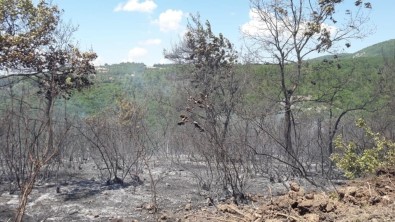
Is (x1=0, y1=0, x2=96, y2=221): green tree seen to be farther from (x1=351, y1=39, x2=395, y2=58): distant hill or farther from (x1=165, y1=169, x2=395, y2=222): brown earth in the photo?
(x1=351, y1=39, x2=395, y2=58): distant hill

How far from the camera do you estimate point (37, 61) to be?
14359mm

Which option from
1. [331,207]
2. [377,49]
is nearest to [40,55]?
[331,207]

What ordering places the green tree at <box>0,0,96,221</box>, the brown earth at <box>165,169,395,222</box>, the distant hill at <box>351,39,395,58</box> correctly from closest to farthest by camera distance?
the brown earth at <box>165,169,395,222</box> < the green tree at <box>0,0,96,221</box> < the distant hill at <box>351,39,395,58</box>

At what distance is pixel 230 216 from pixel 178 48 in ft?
59.7

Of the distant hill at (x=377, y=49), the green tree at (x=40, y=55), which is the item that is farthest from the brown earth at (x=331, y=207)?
the distant hill at (x=377, y=49)

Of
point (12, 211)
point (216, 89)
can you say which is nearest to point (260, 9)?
point (216, 89)

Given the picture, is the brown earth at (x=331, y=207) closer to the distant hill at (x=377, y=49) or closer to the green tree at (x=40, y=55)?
the green tree at (x=40, y=55)

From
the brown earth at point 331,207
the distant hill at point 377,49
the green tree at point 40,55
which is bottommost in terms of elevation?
the brown earth at point 331,207

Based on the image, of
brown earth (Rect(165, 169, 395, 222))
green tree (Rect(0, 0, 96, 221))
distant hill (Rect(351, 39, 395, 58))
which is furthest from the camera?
distant hill (Rect(351, 39, 395, 58))

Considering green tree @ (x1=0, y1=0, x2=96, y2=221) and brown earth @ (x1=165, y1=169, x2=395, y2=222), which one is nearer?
brown earth @ (x1=165, y1=169, x2=395, y2=222)

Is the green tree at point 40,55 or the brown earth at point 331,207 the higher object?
the green tree at point 40,55

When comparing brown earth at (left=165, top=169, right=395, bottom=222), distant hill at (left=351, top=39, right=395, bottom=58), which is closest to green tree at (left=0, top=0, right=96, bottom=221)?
brown earth at (left=165, top=169, right=395, bottom=222)

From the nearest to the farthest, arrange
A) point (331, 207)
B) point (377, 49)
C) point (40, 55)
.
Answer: point (331, 207) → point (40, 55) → point (377, 49)

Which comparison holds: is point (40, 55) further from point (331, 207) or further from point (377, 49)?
point (377, 49)
